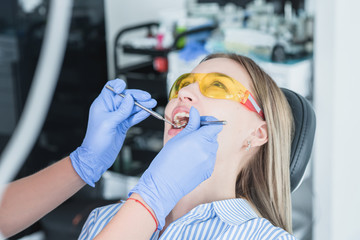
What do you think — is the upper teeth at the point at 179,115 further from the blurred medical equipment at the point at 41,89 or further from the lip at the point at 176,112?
the blurred medical equipment at the point at 41,89

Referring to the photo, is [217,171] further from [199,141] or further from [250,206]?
[199,141]

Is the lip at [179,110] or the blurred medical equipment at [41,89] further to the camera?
the lip at [179,110]

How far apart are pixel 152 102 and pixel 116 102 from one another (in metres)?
0.10

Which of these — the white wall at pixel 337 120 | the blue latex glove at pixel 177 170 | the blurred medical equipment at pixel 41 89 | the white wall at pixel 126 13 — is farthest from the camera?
the white wall at pixel 126 13

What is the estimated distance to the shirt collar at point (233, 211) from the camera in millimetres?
1177

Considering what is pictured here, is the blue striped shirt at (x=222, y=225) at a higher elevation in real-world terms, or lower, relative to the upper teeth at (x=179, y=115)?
lower

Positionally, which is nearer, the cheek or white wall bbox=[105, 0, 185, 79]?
the cheek

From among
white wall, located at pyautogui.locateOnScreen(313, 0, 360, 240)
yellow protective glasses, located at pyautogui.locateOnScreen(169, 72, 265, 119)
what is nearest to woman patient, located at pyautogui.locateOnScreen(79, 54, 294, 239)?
yellow protective glasses, located at pyautogui.locateOnScreen(169, 72, 265, 119)

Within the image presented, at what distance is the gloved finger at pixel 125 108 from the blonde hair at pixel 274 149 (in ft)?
1.09

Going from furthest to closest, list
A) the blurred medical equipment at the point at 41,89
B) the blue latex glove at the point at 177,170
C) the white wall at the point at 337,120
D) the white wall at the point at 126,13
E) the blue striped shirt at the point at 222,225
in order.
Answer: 1. the white wall at the point at 126,13
2. the white wall at the point at 337,120
3. the blue striped shirt at the point at 222,225
4. the blue latex glove at the point at 177,170
5. the blurred medical equipment at the point at 41,89

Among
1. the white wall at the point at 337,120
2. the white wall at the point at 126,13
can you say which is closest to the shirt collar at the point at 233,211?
the white wall at the point at 337,120

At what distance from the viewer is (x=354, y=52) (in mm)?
1969

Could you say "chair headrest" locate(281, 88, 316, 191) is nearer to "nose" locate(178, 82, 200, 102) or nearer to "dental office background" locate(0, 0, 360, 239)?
"nose" locate(178, 82, 200, 102)

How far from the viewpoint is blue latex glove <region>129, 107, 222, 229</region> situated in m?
1.02
